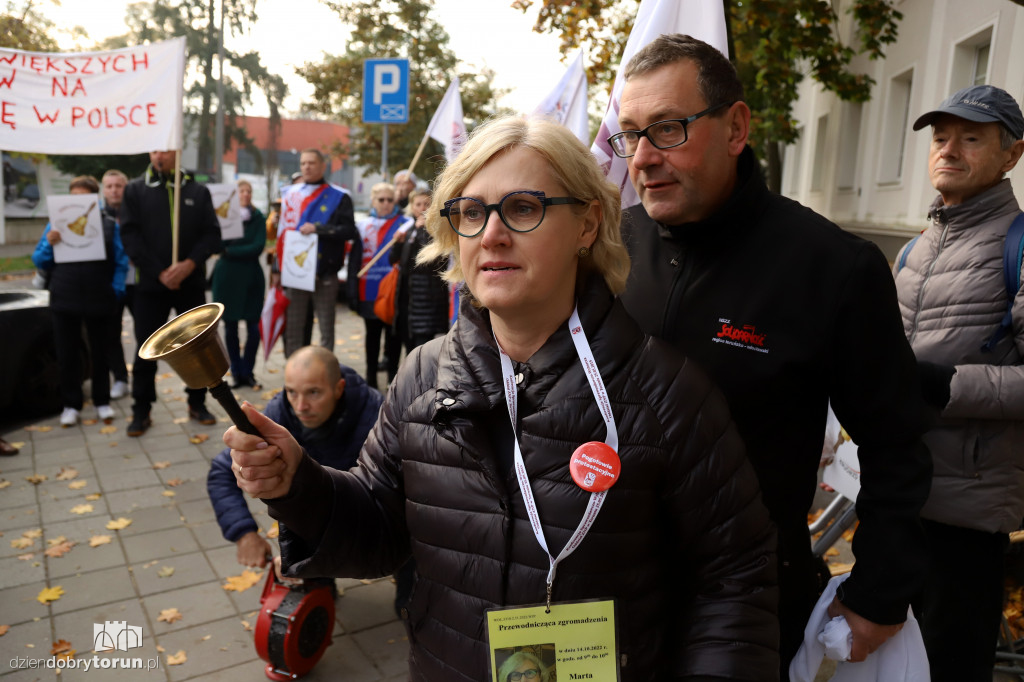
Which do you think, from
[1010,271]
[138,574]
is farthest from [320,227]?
[1010,271]

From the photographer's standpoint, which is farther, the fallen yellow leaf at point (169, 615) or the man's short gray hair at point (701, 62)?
the fallen yellow leaf at point (169, 615)

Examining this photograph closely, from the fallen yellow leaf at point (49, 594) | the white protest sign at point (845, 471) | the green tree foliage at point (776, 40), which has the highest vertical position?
the green tree foliage at point (776, 40)

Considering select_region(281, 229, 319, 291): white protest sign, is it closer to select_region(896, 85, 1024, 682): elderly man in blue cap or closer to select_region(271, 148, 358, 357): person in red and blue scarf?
select_region(271, 148, 358, 357): person in red and blue scarf

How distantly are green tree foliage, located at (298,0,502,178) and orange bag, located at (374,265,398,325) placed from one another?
48.9 feet

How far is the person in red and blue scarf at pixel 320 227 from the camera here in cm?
804

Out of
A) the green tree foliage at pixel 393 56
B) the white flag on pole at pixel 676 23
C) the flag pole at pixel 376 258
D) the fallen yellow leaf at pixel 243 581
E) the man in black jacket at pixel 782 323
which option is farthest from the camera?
the green tree foliage at pixel 393 56

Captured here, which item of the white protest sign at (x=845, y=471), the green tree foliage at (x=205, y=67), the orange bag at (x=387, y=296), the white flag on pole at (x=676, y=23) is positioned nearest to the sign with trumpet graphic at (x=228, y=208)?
the orange bag at (x=387, y=296)

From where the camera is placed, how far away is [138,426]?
23.2ft

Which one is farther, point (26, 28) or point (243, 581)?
point (26, 28)

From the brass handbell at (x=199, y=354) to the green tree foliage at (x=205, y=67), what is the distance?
110ft

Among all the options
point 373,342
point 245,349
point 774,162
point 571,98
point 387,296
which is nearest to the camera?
point 571,98

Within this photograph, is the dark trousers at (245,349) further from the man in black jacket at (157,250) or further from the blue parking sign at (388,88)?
the blue parking sign at (388,88)

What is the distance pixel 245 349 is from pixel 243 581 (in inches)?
189

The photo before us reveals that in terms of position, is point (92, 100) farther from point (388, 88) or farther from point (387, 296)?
point (388, 88)
